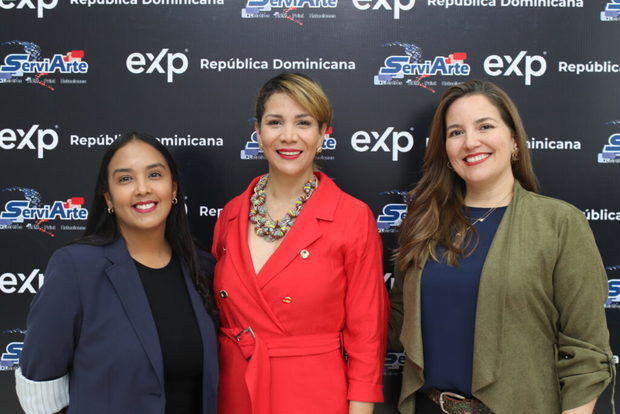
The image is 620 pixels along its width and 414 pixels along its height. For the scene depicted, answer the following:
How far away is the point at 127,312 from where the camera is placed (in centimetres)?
182

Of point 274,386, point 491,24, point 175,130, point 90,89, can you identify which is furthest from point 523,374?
point 90,89

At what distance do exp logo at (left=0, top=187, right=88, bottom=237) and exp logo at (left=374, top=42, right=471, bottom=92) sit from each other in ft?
5.96

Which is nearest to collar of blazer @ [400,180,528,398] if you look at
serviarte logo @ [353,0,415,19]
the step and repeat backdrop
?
the step and repeat backdrop

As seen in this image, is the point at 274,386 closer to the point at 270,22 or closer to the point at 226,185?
the point at 226,185

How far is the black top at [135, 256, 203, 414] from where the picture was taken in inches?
74.5

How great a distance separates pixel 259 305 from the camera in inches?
78.7

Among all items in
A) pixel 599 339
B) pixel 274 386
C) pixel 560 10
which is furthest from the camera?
pixel 560 10

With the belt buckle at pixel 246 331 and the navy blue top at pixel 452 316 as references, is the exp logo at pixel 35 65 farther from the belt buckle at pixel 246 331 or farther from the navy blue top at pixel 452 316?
the navy blue top at pixel 452 316

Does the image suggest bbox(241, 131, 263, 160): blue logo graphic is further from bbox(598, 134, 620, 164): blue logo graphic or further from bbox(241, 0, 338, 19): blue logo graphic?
bbox(598, 134, 620, 164): blue logo graphic

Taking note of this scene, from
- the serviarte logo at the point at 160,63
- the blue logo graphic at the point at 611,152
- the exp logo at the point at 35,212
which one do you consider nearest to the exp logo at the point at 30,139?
the exp logo at the point at 35,212

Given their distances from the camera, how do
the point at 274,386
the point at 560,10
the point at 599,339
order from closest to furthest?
the point at 599,339 → the point at 274,386 → the point at 560,10

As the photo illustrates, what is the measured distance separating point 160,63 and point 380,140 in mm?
1279

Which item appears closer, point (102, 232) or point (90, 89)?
point (102, 232)

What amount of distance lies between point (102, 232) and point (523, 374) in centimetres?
167
